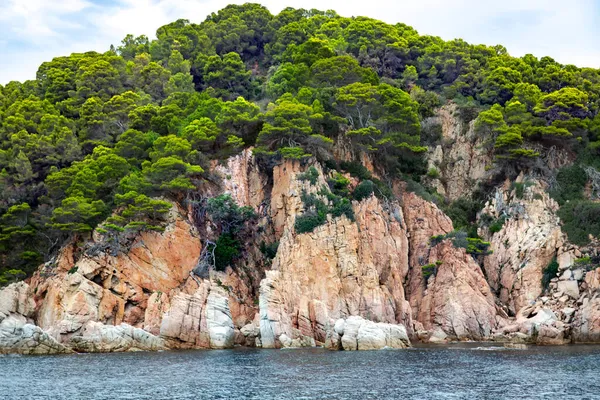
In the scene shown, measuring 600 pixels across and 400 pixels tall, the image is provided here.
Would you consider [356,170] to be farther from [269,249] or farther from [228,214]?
[228,214]

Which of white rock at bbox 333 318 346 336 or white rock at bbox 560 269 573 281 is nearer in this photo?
white rock at bbox 333 318 346 336

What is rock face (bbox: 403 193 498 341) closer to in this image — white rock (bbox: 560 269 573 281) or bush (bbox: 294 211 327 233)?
white rock (bbox: 560 269 573 281)

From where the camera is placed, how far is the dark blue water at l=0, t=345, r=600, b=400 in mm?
32219

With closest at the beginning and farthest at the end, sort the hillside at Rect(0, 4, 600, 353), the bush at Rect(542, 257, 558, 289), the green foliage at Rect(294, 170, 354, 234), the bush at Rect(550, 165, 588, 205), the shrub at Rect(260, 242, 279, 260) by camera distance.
Answer: the hillside at Rect(0, 4, 600, 353) < the green foliage at Rect(294, 170, 354, 234) < the bush at Rect(542, 257, 558, 289) < the shrub at Rect(260, 242, 279, 260) < the bush at Rect(550, 165, 588, 205)

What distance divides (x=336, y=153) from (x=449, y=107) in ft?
52.3

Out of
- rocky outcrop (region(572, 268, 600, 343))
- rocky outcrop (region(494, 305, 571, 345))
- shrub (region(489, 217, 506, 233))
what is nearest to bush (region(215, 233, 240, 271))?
rocky outcrop (region(494, 305, 571, 345))

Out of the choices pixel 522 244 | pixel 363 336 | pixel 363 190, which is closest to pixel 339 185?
pixel 363 190

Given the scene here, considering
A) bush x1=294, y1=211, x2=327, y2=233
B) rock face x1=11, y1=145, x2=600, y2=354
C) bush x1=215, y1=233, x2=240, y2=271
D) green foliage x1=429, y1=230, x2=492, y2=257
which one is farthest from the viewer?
green foliage x1=429, y1=230, x2=492, y2=257

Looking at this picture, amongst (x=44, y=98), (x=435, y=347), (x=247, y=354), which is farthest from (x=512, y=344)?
(x=44, y=98)

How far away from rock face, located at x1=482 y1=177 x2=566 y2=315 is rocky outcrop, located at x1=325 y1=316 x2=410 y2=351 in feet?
45.7

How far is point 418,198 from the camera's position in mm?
66750

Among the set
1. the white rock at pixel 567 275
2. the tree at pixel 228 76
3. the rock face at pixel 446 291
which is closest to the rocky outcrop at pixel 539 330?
the rock face at pixel 446 291

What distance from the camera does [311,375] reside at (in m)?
36.8

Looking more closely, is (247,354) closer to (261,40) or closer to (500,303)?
(500,303)
